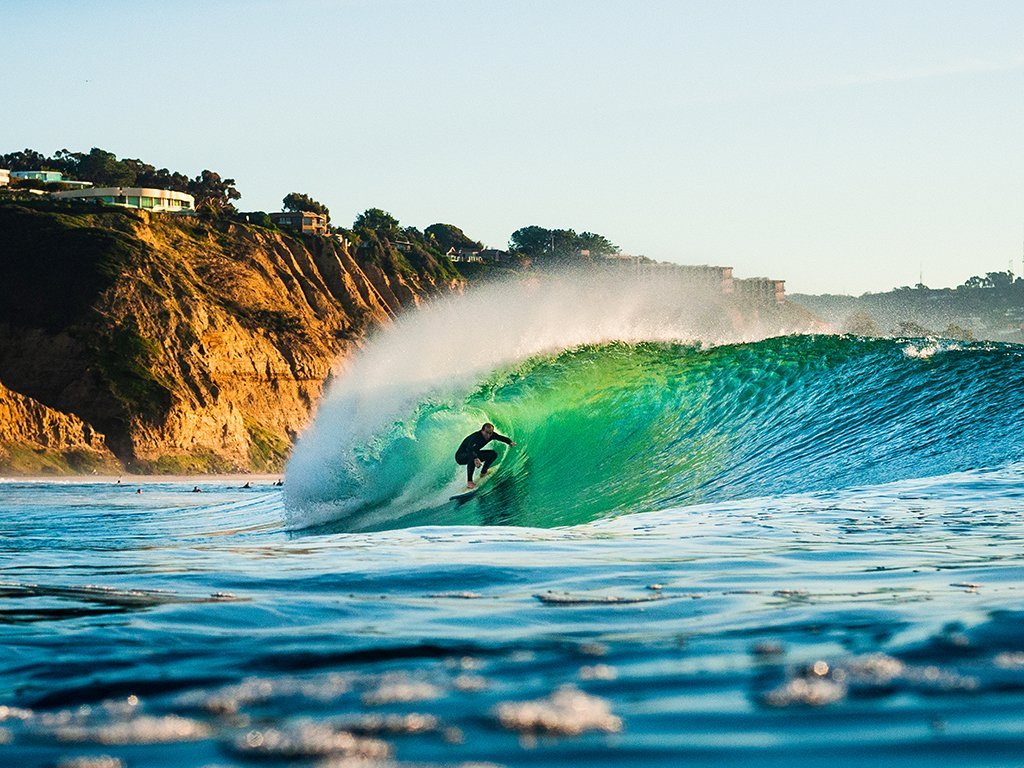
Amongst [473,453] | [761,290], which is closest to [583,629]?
[473,453]

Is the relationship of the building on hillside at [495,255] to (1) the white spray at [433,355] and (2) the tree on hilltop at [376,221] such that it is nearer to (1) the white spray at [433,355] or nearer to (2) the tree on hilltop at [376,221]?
(2) the tree on hilltop at [376,221]

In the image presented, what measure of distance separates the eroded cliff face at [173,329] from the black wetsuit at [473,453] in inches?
1942

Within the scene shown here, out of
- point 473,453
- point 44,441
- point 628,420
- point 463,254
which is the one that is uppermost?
point 463,254

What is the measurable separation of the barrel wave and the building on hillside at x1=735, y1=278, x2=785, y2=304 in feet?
419

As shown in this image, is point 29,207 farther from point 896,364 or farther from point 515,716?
point 515,716

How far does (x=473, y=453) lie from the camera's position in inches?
623

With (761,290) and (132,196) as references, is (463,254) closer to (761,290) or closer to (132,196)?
(761,290)

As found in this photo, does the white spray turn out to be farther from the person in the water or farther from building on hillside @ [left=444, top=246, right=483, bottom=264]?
building on hillside @ [left=444, top=246, right=483, bottom=264]

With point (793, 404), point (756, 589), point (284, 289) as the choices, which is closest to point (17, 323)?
point (284, 289)

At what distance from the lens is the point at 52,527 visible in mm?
15828

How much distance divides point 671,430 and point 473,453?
10.3ft

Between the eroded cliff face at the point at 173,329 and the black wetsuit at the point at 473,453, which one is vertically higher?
the eroded cliff face at the point at 173,329

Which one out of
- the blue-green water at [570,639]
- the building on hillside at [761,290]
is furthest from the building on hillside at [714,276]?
the blue-green water at [570,639]

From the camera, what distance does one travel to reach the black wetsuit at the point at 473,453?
51.4ft
